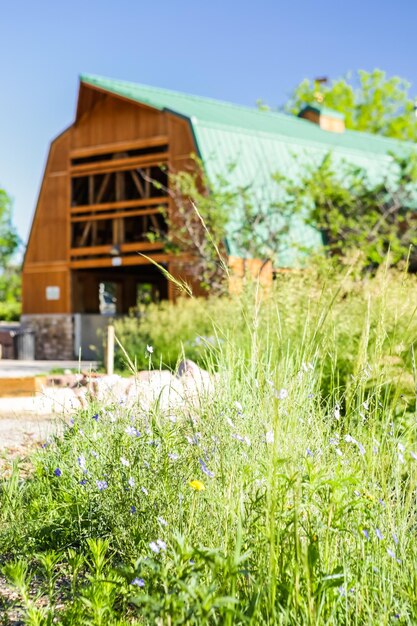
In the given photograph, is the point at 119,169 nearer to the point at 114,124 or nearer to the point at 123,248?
the point at 114,124

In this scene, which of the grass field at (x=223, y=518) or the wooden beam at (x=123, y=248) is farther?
the wooden beam at (x=123, y=248)

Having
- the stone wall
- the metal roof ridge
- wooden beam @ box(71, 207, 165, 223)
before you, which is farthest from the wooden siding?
the metal roof ridge

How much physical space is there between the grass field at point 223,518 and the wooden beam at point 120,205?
16665 mm

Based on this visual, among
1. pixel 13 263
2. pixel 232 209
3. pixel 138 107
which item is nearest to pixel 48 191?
pixel 138 107

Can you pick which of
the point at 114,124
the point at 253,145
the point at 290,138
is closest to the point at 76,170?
the point at 114,124

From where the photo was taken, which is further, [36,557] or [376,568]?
[36,557]

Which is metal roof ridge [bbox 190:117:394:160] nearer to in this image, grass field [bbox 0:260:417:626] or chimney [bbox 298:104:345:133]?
chimney [bbox 298:104:345:133]

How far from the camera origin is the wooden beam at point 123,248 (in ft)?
67.9

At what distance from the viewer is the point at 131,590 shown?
272 cm

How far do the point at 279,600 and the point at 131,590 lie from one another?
0.50m

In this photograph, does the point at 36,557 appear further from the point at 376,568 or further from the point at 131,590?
the point at 376,568

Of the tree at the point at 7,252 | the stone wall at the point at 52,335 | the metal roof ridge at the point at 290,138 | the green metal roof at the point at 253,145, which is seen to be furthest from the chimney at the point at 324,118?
the tree at the point at 7,252

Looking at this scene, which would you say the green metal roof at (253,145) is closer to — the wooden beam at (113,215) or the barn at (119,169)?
the barn at (119,169)

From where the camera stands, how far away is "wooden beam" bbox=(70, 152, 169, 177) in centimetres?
2073
